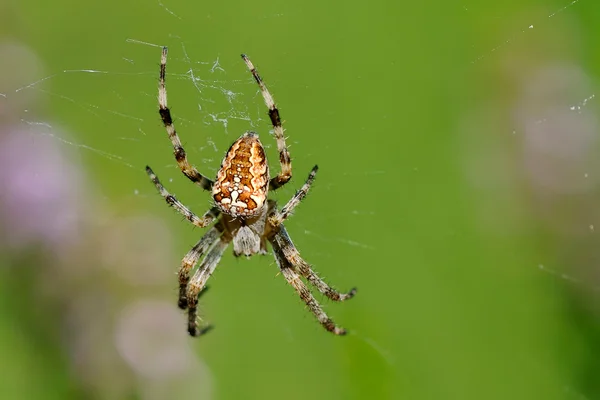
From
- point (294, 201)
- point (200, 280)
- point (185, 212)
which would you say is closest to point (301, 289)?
point (200, 280)

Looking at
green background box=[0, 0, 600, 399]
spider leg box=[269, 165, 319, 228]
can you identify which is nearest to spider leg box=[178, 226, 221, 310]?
green background box=[0, 0, 600, 399]

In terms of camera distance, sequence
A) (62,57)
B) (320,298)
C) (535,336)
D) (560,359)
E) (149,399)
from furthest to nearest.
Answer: (62,57), (535,336), (560,359), (320,298), (149,399)

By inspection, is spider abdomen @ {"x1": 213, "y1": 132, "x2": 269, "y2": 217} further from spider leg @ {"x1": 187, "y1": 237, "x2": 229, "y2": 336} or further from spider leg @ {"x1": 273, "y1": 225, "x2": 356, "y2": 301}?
spider leg @ {"x1": 187, "y1": 237, "x2": 229, "y2": 336}

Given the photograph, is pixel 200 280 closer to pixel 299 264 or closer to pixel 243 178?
pixel 299 264

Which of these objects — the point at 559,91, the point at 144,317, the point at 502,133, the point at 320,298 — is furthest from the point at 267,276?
the point at 559,91

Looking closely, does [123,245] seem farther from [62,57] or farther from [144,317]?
[62,57]

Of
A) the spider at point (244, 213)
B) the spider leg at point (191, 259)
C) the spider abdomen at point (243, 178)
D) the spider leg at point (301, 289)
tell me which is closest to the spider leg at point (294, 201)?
the spider at point (244, 213)

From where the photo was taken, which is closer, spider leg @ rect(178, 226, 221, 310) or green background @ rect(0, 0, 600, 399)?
spider leg @ rect(178, 226, 221, 310)

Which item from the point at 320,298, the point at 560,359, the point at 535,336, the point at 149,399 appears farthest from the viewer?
the point at 535,336
